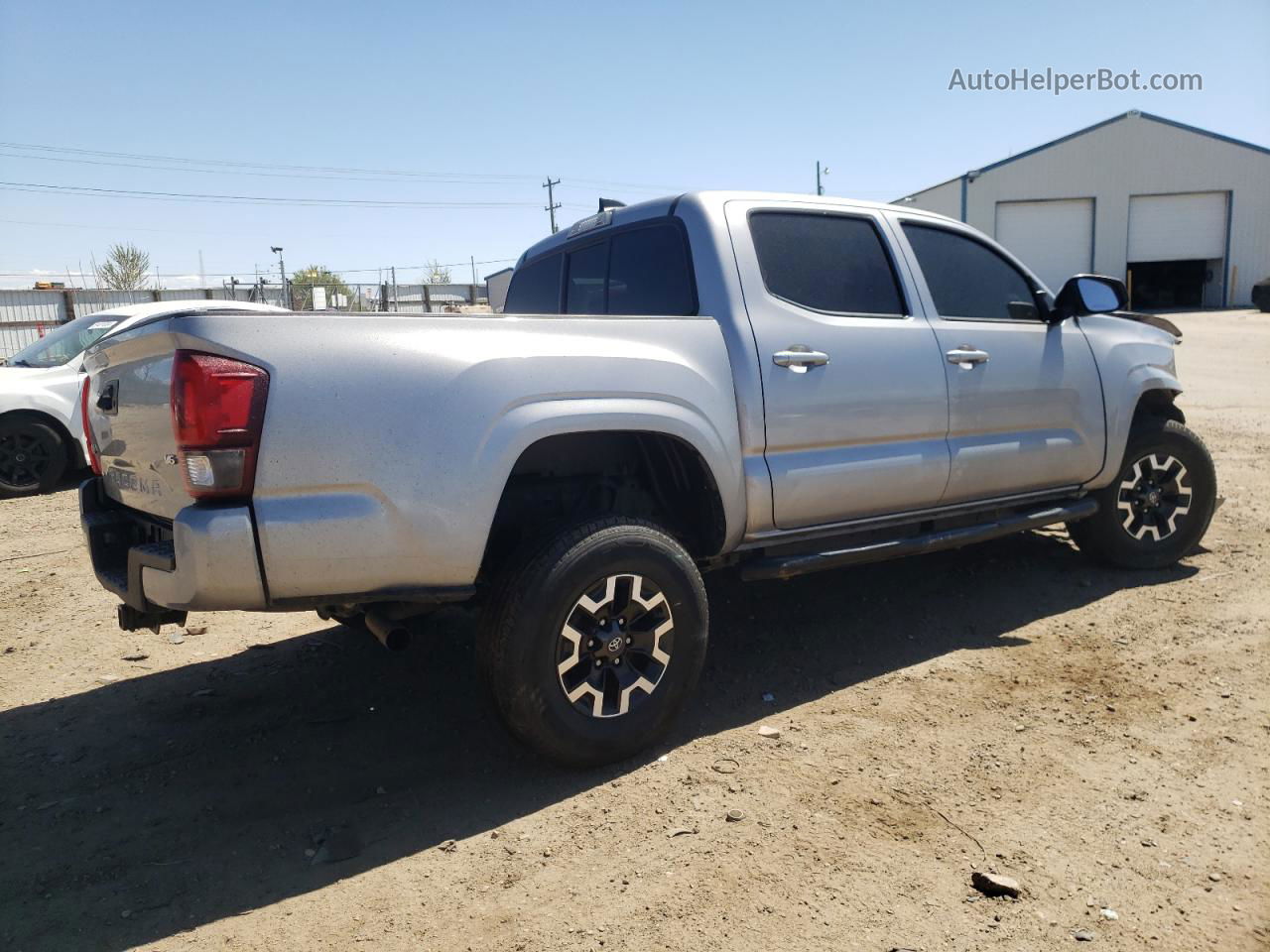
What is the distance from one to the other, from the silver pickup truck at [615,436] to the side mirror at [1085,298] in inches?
1.0

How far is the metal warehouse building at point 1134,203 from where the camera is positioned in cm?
3469

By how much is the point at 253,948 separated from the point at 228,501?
1.21 metres

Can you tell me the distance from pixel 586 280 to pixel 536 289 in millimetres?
570

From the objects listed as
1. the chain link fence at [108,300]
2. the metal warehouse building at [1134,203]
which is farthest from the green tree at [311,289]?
the metal warehouse building at [1134,203]

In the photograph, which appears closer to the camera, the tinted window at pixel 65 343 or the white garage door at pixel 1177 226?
the tinted window at pixel 65 343

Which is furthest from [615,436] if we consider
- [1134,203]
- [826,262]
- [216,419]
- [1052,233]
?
[1134,203]

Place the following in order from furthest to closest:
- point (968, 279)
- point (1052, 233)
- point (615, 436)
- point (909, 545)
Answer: point (1052, 233) < point (968, 279) < point (909, 545) < point (615, 436)

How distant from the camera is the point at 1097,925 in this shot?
2312 millimetres

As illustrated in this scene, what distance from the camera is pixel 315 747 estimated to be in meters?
3.52

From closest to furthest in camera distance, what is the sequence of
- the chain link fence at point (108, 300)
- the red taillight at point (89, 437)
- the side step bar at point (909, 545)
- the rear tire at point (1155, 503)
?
the red taillight at point (89, 437), the side step bar at point (909, 545), the rear tire at point (1155, 503), the chain link fence at point (108, 300)

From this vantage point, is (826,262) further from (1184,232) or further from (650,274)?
(1184,232)

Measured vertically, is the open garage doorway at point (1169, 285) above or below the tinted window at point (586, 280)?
above

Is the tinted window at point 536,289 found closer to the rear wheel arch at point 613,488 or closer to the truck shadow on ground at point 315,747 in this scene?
the rear wheel arch at point 613,488

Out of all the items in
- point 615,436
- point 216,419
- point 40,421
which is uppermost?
point 216,419
